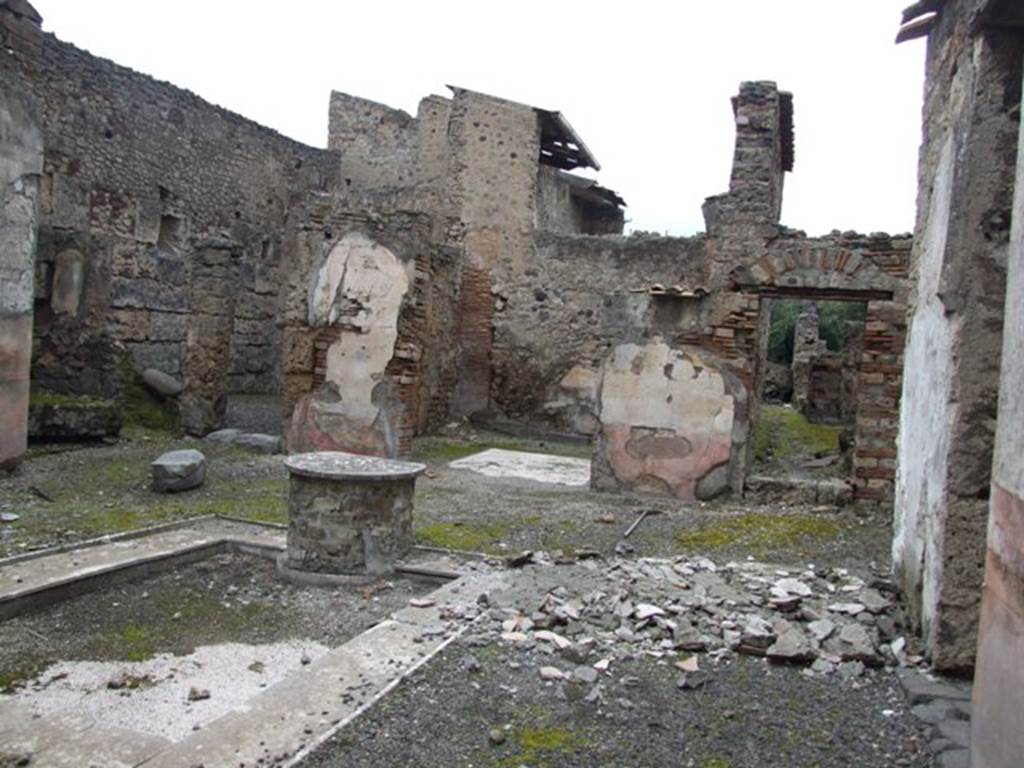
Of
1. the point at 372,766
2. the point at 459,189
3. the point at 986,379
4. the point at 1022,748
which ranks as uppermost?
the point at 459,189

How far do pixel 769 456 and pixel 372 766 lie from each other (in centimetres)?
1058

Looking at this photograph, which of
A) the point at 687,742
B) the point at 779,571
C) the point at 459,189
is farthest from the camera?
the point at 459,189

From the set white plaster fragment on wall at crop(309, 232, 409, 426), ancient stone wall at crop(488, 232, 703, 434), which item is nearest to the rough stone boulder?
white plaster fragment on wall at crop(309, 232, 409, 426)

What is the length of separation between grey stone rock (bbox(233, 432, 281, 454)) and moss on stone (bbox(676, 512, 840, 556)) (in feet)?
17.6

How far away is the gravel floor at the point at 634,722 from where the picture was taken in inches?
130

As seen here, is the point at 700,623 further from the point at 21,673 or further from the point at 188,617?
the point at 21,673

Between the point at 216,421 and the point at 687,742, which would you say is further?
the point at 216,421

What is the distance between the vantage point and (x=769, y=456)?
12.9 m

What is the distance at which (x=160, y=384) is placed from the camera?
39.5 ft

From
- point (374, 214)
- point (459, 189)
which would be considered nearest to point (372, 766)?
point (374, 214)

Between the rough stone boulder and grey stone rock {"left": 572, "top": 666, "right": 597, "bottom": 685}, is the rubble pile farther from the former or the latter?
the rough stone boulder

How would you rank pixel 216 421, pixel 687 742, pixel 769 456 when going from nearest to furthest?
pixel 687 742
pixel 216 421
pixel 769 456

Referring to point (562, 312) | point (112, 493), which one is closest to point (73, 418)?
point (112, 493)

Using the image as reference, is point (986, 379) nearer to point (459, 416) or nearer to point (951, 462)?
point (951, 462)
